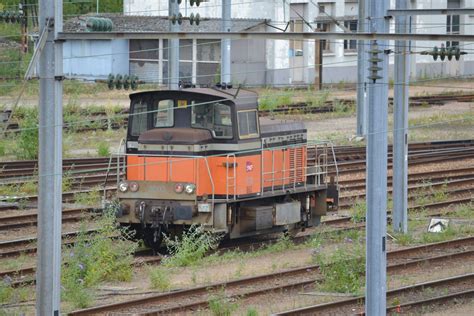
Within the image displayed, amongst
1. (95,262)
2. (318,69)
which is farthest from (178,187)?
(318,69)

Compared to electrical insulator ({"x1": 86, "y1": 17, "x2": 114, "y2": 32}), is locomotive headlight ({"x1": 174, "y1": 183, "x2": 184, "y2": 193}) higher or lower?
lower

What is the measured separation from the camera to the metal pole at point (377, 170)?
1259cm

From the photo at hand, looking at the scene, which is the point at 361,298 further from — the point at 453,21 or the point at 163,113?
the point at 453,21

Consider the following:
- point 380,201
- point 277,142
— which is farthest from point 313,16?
point 380,201

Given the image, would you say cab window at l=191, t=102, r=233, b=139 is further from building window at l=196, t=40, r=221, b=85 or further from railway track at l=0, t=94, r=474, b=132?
building window at l=196, t=40, r=221, b=85

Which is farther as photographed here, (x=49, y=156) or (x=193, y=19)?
(x=193, y=19)

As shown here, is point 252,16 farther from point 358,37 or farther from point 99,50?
point 358,37

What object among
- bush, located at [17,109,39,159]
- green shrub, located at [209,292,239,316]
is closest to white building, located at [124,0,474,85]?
bush, located at [17,109,39,159]

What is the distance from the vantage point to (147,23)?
52.2 metres

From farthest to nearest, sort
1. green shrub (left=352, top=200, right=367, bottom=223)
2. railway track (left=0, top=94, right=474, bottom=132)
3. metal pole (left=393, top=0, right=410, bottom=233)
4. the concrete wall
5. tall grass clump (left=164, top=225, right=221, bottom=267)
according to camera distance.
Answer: the concrete wall < railway track (left=0, top=94, right=474, bottom=132) < green shrub (left=352, top=200, right=367, bottom=223) < metal pole (left=393, top=0, right=410, bottom=233) < tall grass clump (left=164, top=225, right=221, bottom=267)

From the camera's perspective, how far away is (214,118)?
61.3 feet

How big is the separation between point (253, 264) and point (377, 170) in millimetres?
6003

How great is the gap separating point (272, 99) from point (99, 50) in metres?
15.9

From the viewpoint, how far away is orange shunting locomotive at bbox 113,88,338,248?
722 inches
